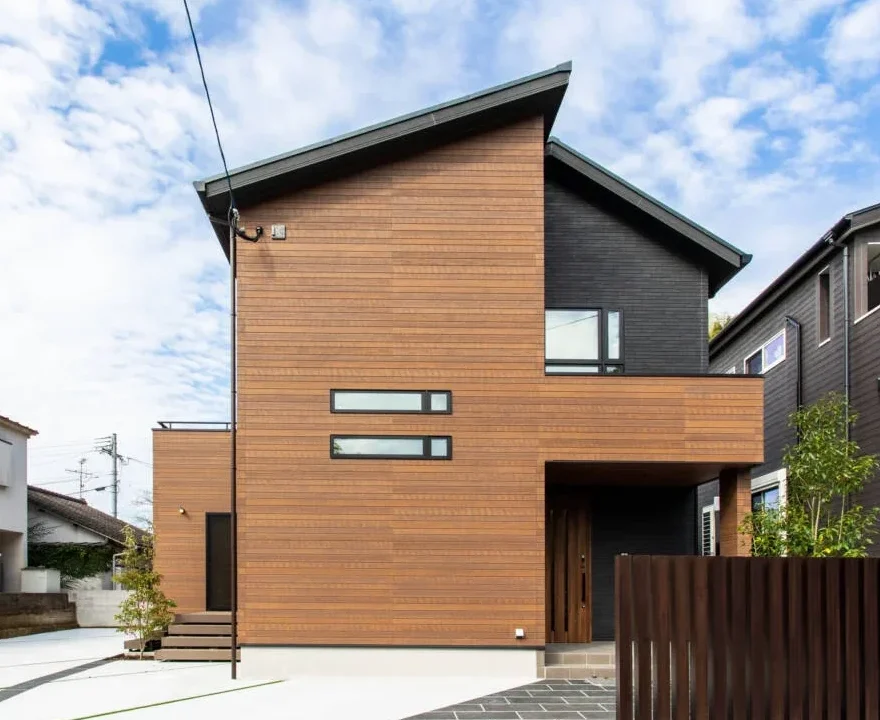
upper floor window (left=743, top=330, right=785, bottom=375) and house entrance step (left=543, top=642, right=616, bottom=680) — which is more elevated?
upper floor window (left=743, top=330, right=785, bottom=375)

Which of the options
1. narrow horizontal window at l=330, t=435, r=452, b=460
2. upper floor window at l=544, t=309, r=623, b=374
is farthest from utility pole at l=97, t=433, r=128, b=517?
upper floor window at l=544, t=309, r=623, b=374

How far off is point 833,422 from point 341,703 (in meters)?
5.89

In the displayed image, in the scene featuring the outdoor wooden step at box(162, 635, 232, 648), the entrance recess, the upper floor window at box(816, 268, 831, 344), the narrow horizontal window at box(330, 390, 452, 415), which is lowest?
the outdoor wooden step at box(162, 635, 232, 648)

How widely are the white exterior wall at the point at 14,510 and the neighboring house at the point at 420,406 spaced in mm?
9646

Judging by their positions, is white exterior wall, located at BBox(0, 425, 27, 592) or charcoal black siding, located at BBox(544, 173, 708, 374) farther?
white exterior wall, located at BBox(0, 425, 27, 592)

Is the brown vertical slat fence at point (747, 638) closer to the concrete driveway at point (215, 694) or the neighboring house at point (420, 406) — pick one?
the concrete driveway at point (215, 694)

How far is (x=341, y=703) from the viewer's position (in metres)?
7.12

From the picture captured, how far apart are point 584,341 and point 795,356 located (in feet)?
14.0

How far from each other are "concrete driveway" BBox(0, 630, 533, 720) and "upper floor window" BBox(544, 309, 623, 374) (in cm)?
381

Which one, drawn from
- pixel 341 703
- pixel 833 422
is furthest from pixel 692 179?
pixel 341 703

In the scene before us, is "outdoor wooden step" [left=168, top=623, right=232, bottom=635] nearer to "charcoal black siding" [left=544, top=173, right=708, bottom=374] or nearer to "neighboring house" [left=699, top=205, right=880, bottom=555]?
"charcoal black siding" [left=544, top=173, right=708, bottom=374]

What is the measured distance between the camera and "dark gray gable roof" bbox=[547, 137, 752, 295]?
10.1m

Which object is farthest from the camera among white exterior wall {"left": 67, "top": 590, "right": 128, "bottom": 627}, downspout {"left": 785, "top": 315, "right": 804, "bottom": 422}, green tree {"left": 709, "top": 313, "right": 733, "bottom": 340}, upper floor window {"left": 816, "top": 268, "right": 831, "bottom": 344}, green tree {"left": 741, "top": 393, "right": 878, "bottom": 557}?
green tree {"left": 709, "top": 313, "right": 733, "bottom": 340}

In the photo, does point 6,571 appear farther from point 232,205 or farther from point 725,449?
point 725,449
